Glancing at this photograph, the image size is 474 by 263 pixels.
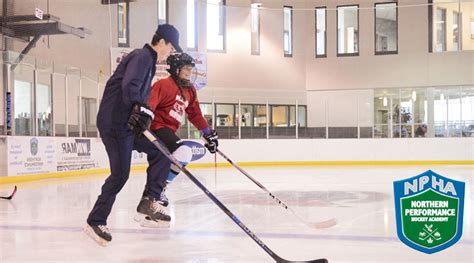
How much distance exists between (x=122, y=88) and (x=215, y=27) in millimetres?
13436

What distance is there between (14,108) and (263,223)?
21.7 ft

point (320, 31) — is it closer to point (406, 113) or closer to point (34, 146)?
point (406, 113)

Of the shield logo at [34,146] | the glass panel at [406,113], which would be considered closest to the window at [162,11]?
the shield logo at [34,146]

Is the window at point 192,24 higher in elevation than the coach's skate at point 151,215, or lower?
higher

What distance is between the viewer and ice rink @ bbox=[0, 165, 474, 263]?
273cm

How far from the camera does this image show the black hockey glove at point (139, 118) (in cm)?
279

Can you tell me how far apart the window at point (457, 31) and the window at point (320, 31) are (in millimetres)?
4088

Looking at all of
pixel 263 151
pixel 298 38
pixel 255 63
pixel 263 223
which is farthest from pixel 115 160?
pixel 298 38

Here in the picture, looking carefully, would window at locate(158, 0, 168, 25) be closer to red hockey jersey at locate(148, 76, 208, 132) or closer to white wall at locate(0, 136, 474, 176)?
white wall at locate(0, 136, 474, 176)

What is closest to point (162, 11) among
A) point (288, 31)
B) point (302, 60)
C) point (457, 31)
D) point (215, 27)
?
point (215, 27)

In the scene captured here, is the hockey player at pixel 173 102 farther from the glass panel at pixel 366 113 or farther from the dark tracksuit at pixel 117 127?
the glass panel at pixel 366 113

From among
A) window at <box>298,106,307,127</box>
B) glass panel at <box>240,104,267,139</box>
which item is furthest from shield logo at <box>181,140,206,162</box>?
window at <box>298,106,307,127</box>

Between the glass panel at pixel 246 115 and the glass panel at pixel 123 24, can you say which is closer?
the glass panel at pixel 123 24

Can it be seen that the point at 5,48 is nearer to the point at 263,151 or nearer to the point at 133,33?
the point at 133,33
